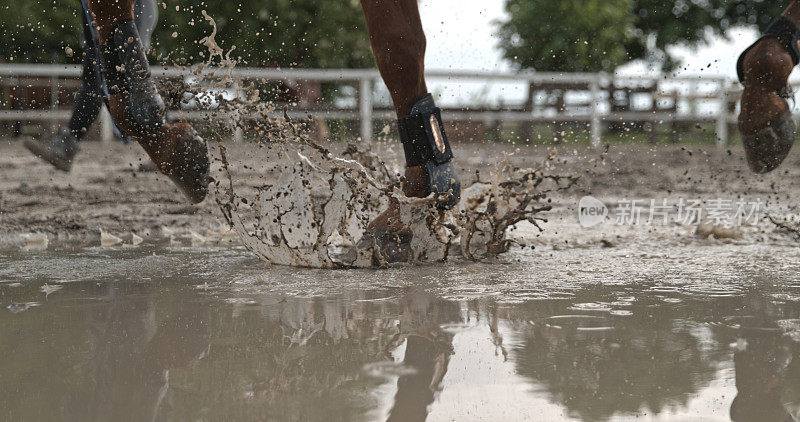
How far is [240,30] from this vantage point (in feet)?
57.4

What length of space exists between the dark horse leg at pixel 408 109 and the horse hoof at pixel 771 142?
1.47 meters

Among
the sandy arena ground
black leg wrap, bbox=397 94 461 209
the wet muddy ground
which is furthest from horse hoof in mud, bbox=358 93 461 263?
the sandy arena ground

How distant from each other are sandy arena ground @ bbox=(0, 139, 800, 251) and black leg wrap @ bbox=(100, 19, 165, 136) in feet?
1.76

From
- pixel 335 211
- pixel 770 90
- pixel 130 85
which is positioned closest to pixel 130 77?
pixel 130 85

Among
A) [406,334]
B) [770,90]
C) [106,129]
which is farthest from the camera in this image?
[106,129]

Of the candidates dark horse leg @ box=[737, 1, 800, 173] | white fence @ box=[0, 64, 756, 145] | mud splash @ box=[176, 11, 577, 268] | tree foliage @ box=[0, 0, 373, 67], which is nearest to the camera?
mud splash @ box=[176, 11, 577, 268]

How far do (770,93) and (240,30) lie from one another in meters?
15.3

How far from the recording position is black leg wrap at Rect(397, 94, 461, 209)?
8.72ft

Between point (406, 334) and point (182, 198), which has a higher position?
point (182, 198)

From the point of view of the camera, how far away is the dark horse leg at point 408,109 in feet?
8.66

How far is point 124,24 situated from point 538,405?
2.16m

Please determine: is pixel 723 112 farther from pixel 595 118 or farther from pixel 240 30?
pixel 240 30

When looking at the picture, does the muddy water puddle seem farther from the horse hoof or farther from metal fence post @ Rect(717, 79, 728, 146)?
metal fence post @ Rect(717, 79, 728, 146)

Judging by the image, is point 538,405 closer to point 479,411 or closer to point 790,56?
point 479,411
